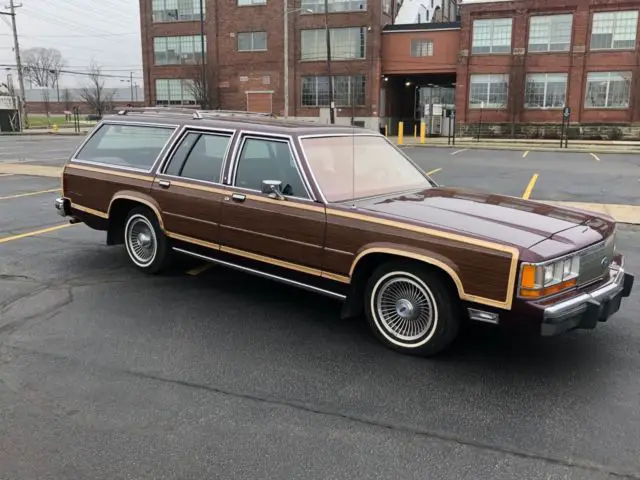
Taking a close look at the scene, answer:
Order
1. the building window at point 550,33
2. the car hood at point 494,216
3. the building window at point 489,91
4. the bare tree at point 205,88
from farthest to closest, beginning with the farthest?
the bare tree at point 205,88
the building window at point 489,91
the building window at point 550,33
the car hood at point 494,216

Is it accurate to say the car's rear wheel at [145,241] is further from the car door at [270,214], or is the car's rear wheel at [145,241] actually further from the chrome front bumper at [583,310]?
the chrome front bumper at [583,310]

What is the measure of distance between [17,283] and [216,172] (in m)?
2.44

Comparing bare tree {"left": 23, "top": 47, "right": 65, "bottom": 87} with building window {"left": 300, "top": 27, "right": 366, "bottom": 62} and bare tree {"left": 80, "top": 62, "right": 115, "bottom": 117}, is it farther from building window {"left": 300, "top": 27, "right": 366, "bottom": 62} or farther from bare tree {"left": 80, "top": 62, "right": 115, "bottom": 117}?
building window {"left": 300, "top": 27, "right": 366, "bottom": 62}

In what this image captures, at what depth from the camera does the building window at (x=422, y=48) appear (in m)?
43.2

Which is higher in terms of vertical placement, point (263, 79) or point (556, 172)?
point (263, 79)

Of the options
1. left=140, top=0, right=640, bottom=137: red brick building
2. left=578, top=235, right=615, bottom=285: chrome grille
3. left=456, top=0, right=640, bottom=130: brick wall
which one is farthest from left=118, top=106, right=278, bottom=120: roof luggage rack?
left=456, top=0, right=640, bottom=130: brick wall

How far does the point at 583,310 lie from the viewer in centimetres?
397

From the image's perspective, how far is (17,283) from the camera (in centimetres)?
609

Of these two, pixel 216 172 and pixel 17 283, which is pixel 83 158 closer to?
pixel 17 283

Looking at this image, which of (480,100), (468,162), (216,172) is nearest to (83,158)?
(216,172)

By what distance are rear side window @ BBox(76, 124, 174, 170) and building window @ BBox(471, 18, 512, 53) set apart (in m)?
39.0

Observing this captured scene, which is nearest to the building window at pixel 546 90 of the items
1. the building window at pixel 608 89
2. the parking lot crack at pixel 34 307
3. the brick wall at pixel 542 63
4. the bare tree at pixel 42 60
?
the brick wall at pixel 542 63

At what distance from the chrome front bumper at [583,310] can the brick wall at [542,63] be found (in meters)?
39.4

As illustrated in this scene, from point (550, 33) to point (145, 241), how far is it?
40303mm
